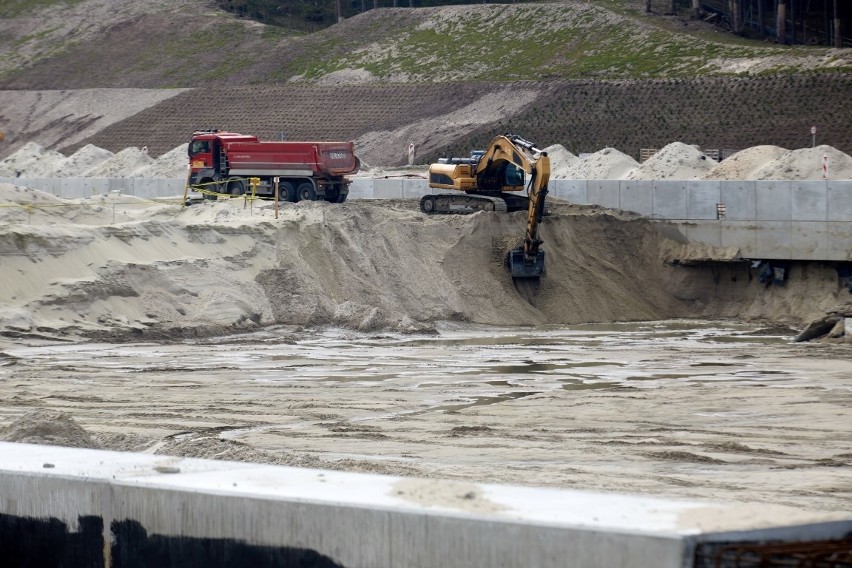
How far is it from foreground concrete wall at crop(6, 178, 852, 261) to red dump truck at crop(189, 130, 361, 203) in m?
3.17

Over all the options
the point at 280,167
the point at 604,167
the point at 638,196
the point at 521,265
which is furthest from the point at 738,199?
the point at 280,167

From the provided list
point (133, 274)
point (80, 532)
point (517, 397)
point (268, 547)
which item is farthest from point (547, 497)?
point (133, 274)

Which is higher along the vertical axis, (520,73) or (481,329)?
(520,73)

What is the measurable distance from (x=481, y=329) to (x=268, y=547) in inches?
770

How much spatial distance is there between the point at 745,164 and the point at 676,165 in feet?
7.54

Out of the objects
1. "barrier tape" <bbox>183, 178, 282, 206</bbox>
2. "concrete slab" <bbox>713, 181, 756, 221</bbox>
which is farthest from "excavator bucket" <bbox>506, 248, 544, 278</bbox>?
"barrier tape" <bbox>183, 178, 282, 206</bbox>

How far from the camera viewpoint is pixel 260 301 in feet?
79.7

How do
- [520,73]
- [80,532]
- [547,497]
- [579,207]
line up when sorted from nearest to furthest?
[547,497] → [80,532] → [579,207] → [520,73]

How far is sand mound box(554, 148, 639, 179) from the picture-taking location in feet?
119

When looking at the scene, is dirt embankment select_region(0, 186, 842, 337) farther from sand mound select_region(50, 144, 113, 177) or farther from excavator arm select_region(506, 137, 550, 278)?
sand mound select_region(50, 144, 113, 177)

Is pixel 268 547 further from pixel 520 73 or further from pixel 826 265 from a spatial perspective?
pixel 520 73

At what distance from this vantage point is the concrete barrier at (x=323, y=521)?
559cm

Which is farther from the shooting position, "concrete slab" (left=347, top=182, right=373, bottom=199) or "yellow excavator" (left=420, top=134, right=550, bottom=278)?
"concrete slab" (left=347, top=182, right=373, bottom=199)

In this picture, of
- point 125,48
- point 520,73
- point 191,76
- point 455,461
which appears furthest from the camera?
point 125,48
